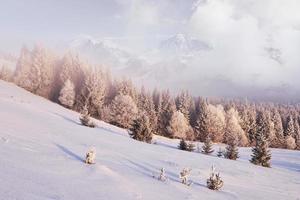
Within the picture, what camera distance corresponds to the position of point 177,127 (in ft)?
338

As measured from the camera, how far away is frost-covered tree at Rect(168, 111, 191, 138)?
10175 cm

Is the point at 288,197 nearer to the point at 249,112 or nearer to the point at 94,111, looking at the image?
the point at 94,111

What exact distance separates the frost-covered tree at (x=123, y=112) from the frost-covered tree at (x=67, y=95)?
30.6 ft

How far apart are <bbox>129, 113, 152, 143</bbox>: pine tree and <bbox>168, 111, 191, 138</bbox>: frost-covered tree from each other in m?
61.0

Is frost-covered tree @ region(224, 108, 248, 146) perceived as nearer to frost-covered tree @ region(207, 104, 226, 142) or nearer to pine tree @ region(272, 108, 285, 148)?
frost-covered tree @ region(207, 104, 226, 142)

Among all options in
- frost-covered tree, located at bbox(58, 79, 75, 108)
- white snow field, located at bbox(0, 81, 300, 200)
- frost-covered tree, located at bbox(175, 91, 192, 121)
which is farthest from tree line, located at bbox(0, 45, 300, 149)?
white snow field, located at bbox(0, 81, 300, 200)

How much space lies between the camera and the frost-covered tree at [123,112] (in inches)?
3275

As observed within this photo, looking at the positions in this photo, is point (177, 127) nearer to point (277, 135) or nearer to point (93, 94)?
point (93, 94)

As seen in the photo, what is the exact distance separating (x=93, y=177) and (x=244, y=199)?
5.94 m

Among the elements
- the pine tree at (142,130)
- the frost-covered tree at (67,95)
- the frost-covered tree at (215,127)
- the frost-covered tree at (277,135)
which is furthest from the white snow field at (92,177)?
the frost-covered tree at (277,135)

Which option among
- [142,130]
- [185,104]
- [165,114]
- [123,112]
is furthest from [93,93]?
[142,130]

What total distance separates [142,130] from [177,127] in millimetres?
63112

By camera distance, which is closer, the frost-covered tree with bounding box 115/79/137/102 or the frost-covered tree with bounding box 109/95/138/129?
the frost-covered tree with bounding box 109/95/138/129

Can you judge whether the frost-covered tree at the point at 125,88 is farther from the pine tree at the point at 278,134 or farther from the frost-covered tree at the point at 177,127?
the pine tree at the point at 278,134
